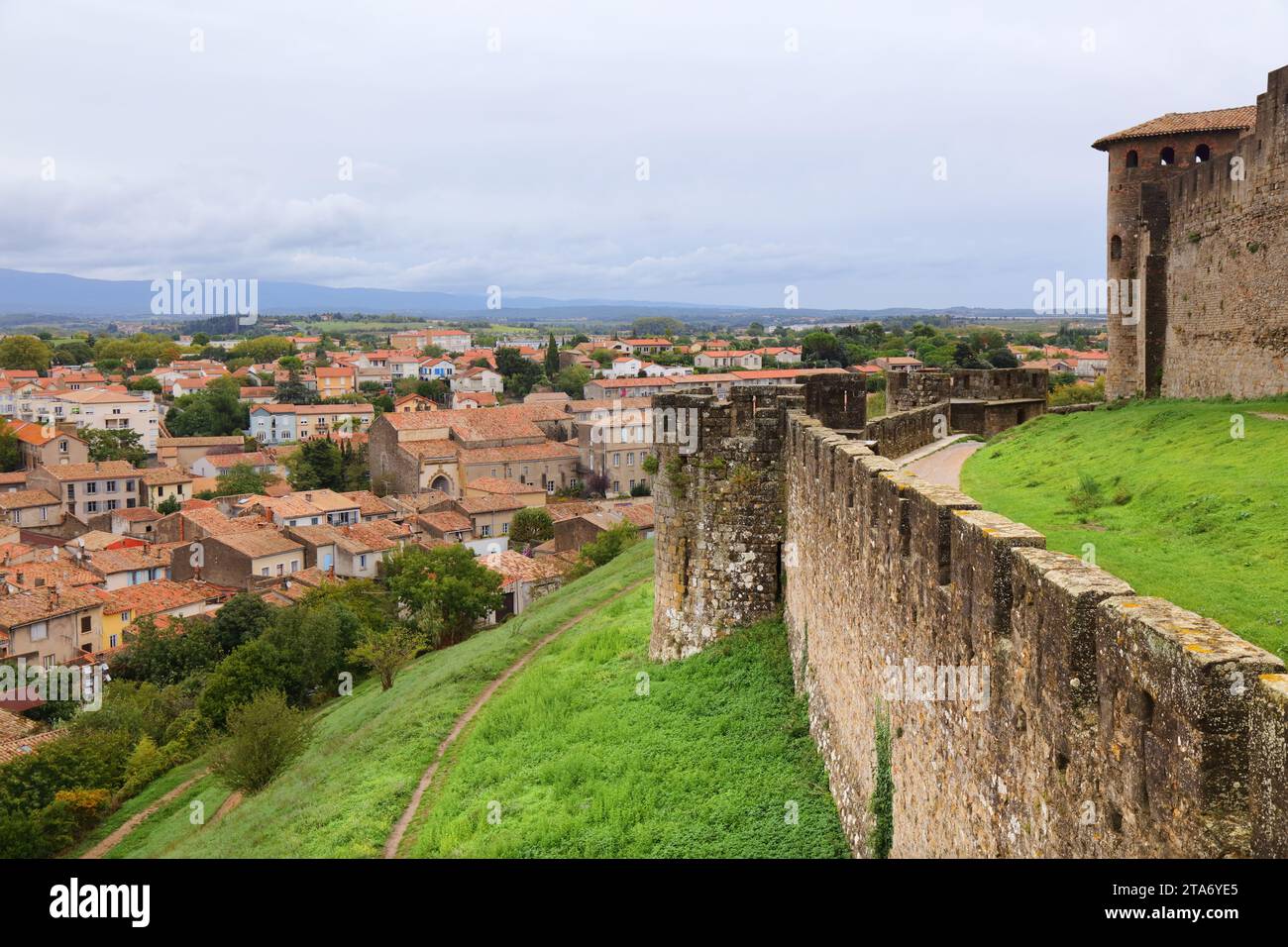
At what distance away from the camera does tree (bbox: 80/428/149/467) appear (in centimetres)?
10631

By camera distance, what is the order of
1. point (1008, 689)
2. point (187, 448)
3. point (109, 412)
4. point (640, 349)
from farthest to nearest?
point (640, 349)
point (109, 412)
point (187, 448)
point (1008, 689)

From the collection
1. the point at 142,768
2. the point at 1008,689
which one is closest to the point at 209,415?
the point at 142,768

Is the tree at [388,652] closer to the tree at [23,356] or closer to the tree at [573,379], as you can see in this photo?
the tree at [573,379]

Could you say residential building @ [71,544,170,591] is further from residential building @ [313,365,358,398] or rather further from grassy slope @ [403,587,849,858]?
residential building @ [313,365,358,398]

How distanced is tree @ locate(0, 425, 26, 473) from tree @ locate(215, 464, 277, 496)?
21.2m

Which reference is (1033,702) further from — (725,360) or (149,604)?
(725,360)

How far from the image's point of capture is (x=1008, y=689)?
Answer: 5.40 metres

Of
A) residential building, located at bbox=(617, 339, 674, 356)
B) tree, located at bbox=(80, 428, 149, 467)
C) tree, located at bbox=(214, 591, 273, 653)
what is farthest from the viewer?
residential building, located at bbox=(617, 339, 674, 356)

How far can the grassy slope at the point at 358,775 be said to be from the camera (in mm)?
16203

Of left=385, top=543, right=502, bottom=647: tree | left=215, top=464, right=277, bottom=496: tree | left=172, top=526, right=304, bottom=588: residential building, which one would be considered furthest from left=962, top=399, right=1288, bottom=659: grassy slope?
left=215, top=464, right=277, bottom=496: tree

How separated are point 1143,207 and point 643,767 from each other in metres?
22.2

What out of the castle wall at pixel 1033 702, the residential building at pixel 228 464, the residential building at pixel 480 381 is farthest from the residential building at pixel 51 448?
the castle wall at pixel 1033 702

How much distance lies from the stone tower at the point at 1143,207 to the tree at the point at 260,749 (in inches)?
921
